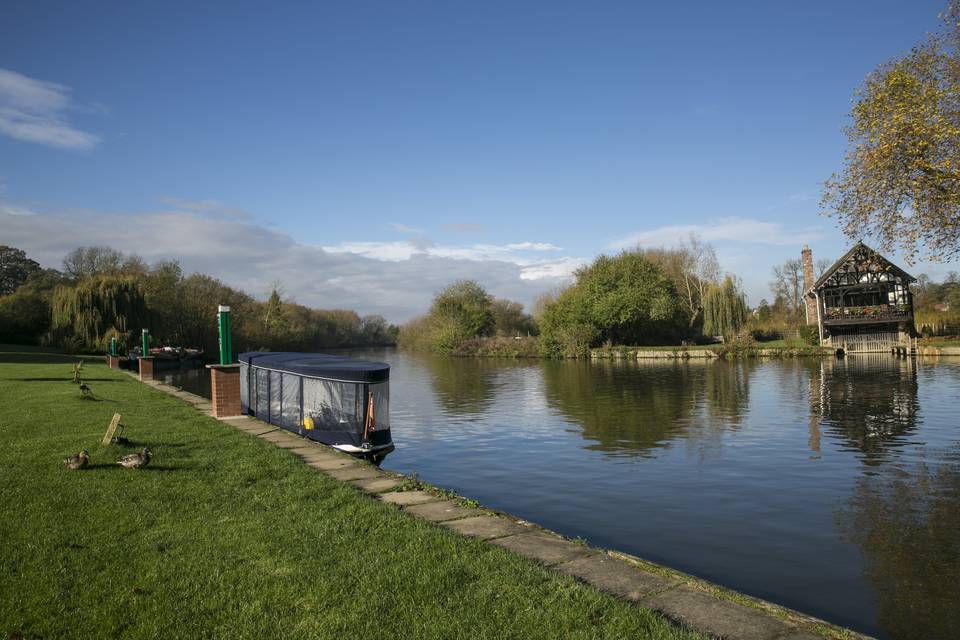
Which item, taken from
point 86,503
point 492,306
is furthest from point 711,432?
point 492,306

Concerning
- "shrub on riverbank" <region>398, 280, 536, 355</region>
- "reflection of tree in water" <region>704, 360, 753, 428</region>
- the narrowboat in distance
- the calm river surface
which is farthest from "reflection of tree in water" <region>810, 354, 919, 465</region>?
"shrub on riverbank" <region>398, 280, 536, 355</region>

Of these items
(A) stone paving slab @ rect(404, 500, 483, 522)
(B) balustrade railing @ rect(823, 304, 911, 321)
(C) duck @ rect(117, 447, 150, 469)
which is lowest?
(A) stone paving slab @ rect(404, 500, 483, 522)

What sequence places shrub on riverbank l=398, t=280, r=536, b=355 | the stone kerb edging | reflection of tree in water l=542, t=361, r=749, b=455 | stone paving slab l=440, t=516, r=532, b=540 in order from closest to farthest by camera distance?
the stone kerb edging < stone paving slab l=440, t=516, r=532, b=540 < reflection of tree in water l=542, t=361, r=749, b=455 < shrub on riverbank l=398, t=280, r=536, b=355

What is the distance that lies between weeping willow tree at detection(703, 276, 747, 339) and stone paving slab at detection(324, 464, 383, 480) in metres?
45.9

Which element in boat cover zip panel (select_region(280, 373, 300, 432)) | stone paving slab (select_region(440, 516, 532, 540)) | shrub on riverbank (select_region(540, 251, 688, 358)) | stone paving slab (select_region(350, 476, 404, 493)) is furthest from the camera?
shrub on riverbank (select_region(540, 251, 688, 358))

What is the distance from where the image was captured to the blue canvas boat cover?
11844mm

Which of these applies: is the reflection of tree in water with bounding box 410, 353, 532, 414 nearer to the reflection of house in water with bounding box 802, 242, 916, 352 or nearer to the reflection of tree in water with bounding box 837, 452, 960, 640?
the reflection of tree in water with bounding box 837, 452, 960, 640

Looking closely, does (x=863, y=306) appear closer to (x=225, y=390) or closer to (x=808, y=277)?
(x=808, y=277)

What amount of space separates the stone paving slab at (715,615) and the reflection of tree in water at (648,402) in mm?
8857

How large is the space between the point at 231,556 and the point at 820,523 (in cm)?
746

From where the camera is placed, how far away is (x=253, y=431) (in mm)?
12570

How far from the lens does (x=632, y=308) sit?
51.3m

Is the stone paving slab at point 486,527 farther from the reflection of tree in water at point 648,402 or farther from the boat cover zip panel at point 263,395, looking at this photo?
the boat cover zip panel at point 263,395

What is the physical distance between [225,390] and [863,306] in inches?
1726
